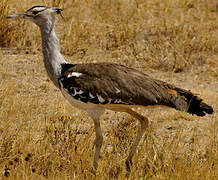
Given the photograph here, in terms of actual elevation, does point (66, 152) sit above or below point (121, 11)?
below

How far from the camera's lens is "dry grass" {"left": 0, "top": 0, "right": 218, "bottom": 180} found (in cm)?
406

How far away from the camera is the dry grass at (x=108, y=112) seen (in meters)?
4.06

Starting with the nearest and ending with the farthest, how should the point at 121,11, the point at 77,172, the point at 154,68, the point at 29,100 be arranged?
the point at 77,172 → the point at 29,100 → the point at 154,68 → the point at 121,11

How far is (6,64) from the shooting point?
6582 millimetres

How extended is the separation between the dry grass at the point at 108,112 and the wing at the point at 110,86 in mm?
369

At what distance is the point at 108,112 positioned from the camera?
5.71 meters

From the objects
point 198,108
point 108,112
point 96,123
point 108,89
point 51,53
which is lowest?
point 108,112

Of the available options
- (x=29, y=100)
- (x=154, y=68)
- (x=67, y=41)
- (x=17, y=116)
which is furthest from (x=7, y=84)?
(x=154, y=68)

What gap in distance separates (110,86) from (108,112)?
5.34 feet

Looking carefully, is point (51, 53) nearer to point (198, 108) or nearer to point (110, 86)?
point (110, 86)

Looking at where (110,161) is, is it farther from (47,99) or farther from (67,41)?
(67,41)

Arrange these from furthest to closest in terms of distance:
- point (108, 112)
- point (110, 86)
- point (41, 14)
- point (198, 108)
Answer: point (108, 112) < point (41, 14) < point (110, 86) < point (198, 108)

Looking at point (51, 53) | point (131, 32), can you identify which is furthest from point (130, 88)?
point (131, 32)

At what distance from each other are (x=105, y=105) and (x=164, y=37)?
12.4 ft
